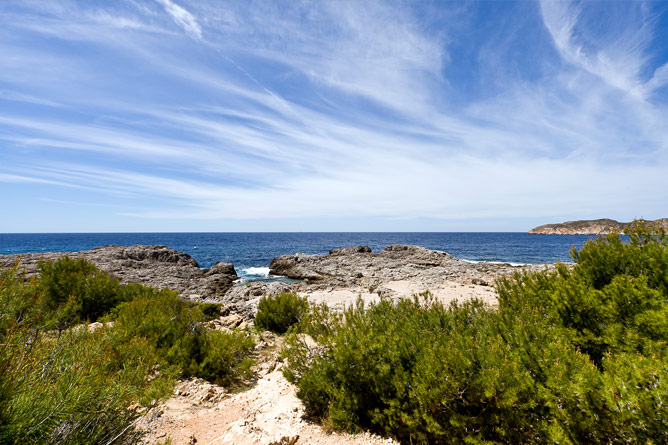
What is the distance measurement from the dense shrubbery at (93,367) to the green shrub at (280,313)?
2.45 meters

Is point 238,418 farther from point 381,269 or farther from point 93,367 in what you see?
point 381,269

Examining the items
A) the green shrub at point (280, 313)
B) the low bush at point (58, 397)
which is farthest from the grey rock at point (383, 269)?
the low bush at point (58, 397)

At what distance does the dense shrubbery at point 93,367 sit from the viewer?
2.42 m

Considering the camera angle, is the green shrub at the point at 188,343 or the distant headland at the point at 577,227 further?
the distant headland at the point at 577,227

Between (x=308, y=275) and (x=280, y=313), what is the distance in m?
18.9

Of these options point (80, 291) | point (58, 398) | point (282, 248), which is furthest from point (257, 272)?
point (282, 248)

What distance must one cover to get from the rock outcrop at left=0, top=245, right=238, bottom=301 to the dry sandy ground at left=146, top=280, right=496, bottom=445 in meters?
12.5

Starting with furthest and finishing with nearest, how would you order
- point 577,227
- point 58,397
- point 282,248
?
point 577,227, point 282,248, point 58,397

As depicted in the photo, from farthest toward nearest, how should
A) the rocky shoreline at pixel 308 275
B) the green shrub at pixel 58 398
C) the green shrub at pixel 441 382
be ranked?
the rocky shoreline at pixel 308 275
the green shrub at pixel 441 382
the green shrub at pixel 58 398

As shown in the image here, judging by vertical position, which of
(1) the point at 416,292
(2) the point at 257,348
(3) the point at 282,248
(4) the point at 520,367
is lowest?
(3) the point at 282,248

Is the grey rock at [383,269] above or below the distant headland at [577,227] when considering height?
below

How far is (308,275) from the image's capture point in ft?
94.9

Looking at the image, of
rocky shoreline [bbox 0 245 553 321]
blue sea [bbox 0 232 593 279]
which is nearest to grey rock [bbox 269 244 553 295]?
rocky shoreline [bbox 0 245 553 321]

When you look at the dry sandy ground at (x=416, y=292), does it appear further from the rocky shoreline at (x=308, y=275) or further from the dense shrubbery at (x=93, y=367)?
the dense shrubbery at (x=93, y=367)
